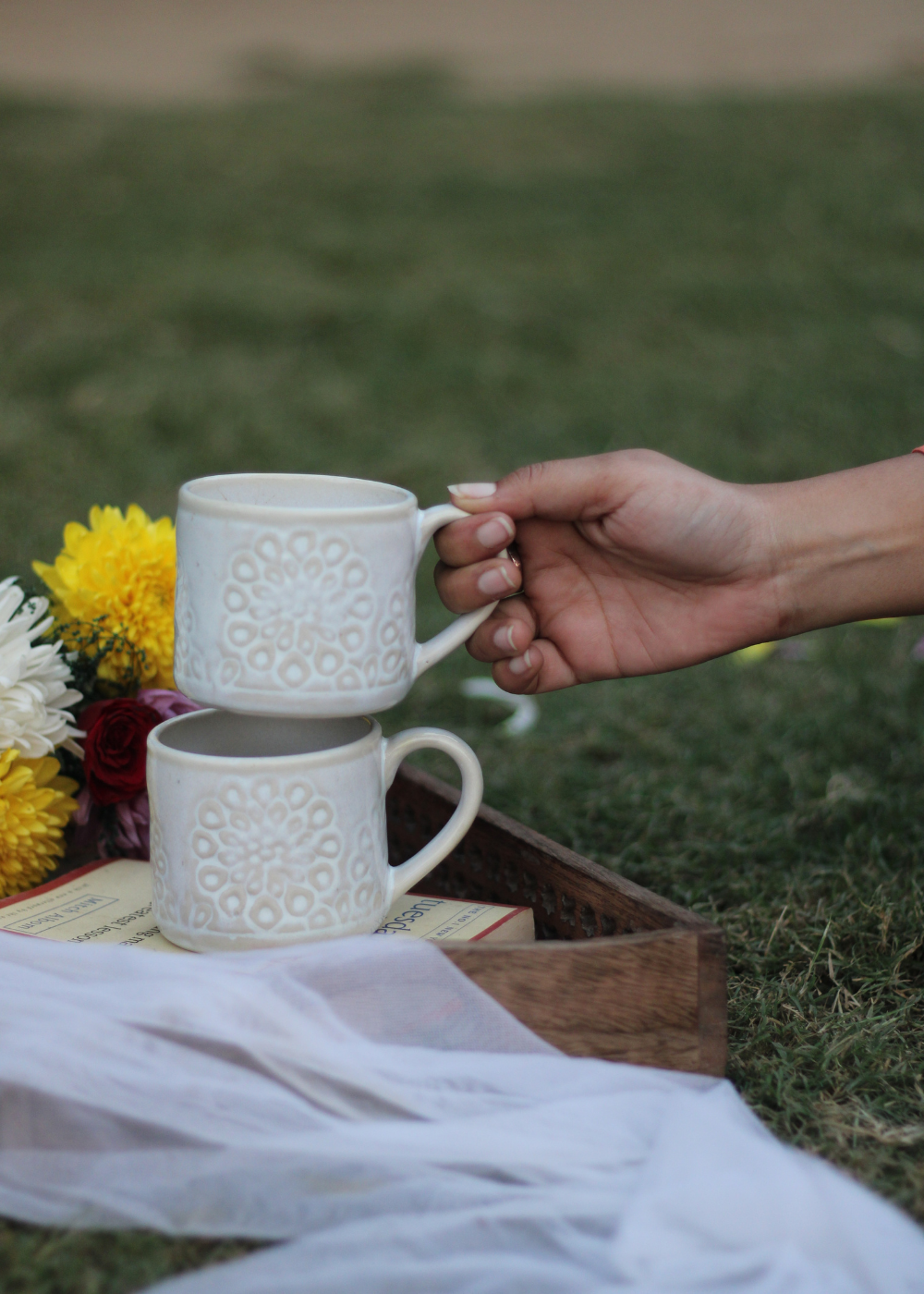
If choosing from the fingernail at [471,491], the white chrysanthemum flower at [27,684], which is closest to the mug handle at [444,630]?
the fingernail at [471,491]

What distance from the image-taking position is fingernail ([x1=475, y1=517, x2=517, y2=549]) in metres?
1.10

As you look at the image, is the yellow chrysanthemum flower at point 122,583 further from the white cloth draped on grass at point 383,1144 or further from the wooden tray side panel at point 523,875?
the white cloth draped on grass at point 383,1144

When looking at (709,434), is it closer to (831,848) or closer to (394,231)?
(394,231)

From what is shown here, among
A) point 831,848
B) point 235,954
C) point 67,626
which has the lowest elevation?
point 831,848

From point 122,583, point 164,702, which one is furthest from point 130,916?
point 122,583

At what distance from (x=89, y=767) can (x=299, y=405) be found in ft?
8.50

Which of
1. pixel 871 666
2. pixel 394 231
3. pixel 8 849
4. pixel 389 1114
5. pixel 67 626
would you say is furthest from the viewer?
pixel 394 231

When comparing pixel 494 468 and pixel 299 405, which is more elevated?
pixel 299 405

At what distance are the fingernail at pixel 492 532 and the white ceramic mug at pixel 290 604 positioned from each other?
140 mm

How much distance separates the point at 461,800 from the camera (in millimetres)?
1059

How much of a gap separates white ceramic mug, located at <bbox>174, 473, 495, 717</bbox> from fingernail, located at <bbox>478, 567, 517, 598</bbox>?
14 cm

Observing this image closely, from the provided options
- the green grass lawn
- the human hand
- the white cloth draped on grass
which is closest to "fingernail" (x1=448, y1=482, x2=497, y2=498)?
the human hand

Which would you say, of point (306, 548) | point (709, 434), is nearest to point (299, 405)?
point (709, 434)

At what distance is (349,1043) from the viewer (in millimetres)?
843
